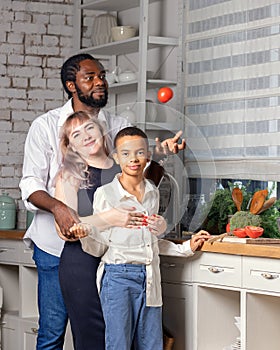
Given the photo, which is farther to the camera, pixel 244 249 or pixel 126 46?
pixel 126 46

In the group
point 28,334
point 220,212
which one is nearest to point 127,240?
point 220,212

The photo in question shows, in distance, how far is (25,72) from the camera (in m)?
5.62

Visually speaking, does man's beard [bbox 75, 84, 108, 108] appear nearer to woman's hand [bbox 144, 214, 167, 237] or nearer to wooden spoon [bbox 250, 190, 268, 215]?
woman's hand [bbox 144, 214, 167, 237]

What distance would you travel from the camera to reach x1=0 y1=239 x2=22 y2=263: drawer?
5156 mm

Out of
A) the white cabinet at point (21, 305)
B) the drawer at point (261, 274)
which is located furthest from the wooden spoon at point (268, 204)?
the white cabinet at point (21, 305)

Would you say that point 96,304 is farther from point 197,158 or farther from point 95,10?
point 95,10

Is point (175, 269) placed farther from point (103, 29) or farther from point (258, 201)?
point (103, 29)

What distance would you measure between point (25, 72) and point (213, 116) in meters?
1.46

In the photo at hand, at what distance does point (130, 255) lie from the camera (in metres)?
3.68

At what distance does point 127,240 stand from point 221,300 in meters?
0.70

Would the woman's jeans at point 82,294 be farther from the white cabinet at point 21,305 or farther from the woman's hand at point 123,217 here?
the white cabinet at point 21,305

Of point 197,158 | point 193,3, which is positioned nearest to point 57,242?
point 197,158

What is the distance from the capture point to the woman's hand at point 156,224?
3699 mm

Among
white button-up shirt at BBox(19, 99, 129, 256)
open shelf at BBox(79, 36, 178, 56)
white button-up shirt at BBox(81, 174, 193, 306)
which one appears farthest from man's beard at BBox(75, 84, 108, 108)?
open shelf at BBox(79, 36, 178, 56)
